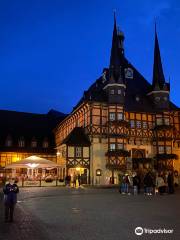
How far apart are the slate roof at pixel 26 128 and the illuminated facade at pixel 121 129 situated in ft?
30.1

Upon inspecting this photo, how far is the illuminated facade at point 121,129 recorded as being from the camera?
4381 centimetres

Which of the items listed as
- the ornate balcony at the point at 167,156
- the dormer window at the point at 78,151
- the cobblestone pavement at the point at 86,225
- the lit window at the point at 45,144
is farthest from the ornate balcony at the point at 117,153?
the cobblestone pavement at the point at 86,225

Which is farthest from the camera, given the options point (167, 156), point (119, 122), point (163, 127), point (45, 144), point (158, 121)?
point (45, 144)

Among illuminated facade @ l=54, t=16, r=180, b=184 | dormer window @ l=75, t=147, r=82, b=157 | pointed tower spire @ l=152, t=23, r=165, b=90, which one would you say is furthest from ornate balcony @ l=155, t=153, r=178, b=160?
dormer window @ l=75, t=147, r=82, b=157

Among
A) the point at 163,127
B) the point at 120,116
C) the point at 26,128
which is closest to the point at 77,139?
the point at 120,116

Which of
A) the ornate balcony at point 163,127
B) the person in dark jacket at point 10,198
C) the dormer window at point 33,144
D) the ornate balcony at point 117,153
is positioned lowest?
the person in dark jacket at point 10,198

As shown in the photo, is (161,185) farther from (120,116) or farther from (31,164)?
(120,116)

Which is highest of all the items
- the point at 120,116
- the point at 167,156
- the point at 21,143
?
the point at 120,116

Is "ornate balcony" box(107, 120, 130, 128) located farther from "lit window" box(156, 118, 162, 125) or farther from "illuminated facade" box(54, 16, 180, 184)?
"lit window" box(156, 118, 162, 125)

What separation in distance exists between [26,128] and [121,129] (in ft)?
75.0

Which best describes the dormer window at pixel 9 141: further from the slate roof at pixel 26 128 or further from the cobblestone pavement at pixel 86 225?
the cobblestone pavement at pixel 86 225

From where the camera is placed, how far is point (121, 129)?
44.7 meters

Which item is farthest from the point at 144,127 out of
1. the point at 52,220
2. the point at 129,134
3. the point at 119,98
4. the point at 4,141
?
the point at 52,220

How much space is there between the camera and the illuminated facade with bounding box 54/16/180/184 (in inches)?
1725
